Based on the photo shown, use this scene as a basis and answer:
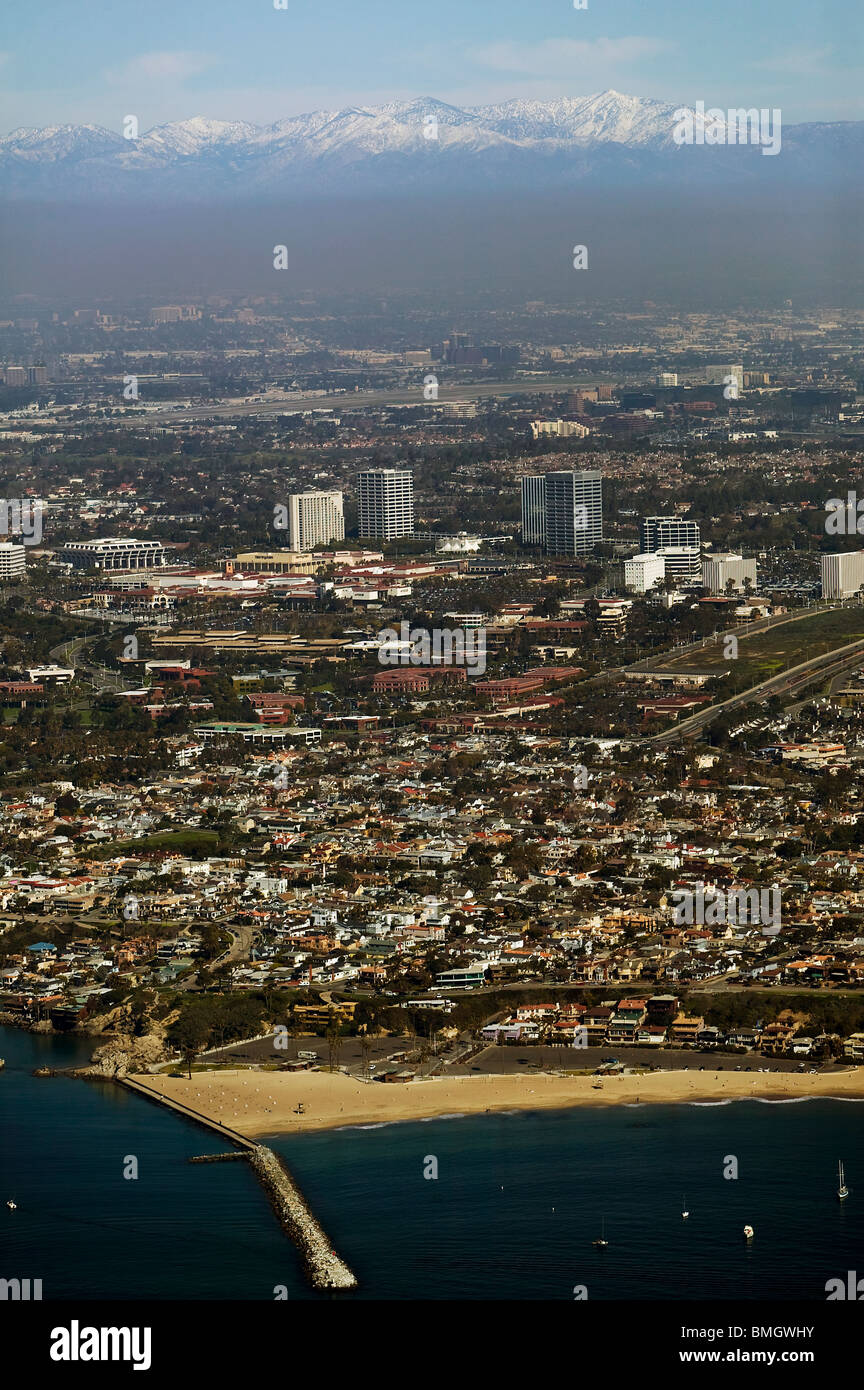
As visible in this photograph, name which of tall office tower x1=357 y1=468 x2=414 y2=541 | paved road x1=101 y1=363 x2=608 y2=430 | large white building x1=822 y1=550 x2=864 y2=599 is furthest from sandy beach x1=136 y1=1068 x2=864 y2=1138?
paved road x1=101 y1=363 x2=608 y2=430

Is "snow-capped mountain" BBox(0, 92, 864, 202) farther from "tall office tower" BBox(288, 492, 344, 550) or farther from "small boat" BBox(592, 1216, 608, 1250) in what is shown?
"small boat" BBox(592, 1216, 608, 1250)

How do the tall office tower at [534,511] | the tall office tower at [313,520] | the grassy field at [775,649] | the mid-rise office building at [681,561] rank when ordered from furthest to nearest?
the tall office tower at [313,520] < the tall office tower at [534,511] < the mid-rise office building at [681,561] < the grassy field at [775,649]

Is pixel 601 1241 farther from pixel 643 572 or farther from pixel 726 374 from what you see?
pixel 726 374

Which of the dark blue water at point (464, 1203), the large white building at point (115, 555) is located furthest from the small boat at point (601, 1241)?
the large white building at point (115, 555)

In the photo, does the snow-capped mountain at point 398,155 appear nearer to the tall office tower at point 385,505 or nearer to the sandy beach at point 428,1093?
the tall office tower at point 385,505

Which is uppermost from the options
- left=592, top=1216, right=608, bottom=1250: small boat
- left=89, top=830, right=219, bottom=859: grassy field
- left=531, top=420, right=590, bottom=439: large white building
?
left=531, top=420, right=590, bottom=439: large white building
